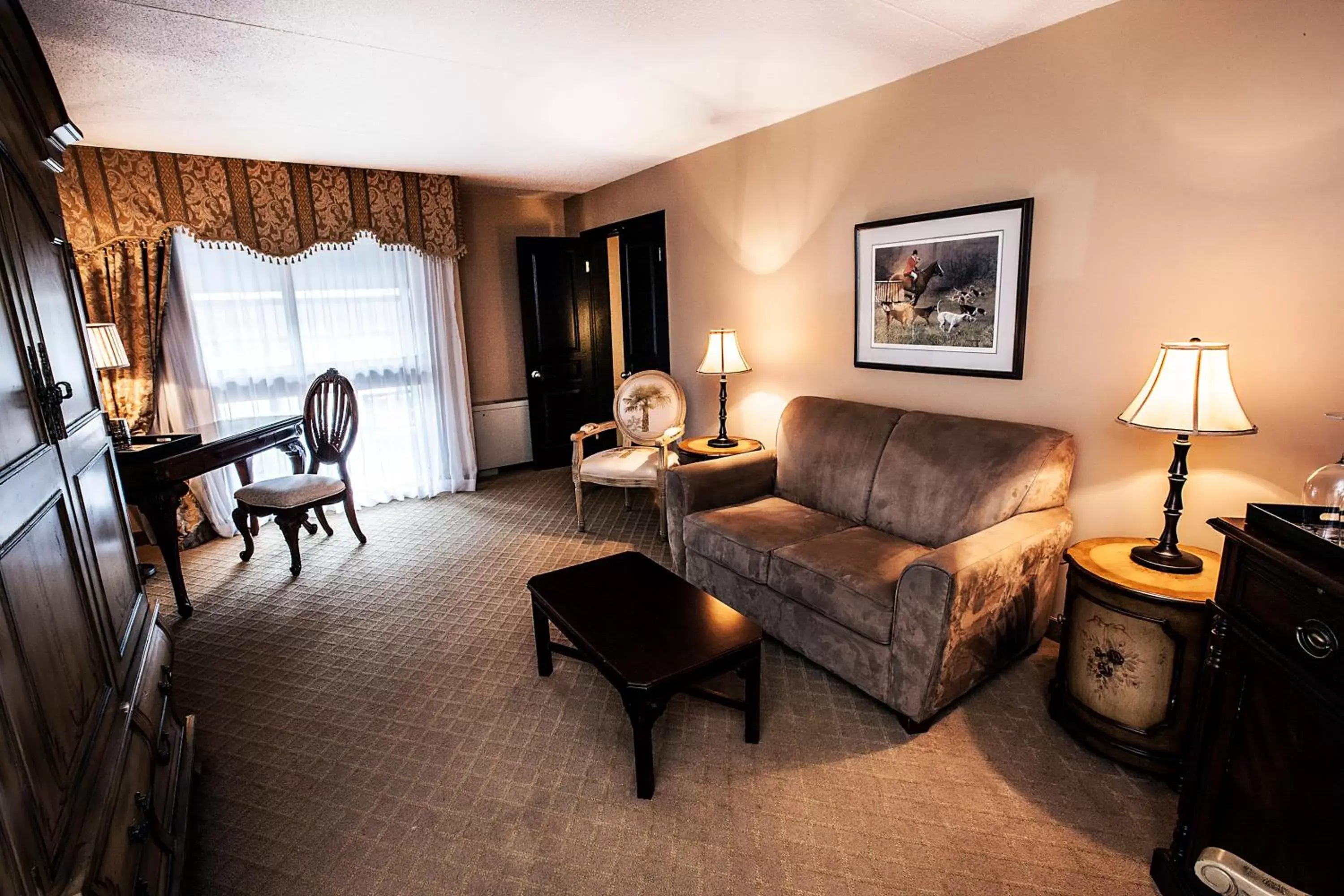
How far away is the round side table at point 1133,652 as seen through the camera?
5.85ft

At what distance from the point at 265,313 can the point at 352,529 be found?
160 cm

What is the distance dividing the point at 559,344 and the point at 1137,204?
4.28 meters

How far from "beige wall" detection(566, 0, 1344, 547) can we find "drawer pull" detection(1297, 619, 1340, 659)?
1.06 meters

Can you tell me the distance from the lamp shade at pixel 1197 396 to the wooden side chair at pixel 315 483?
3923mm

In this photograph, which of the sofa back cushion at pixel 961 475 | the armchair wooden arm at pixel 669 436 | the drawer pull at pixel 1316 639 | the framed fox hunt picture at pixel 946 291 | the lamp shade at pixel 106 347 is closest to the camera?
the drawer pull at pixel 1316 639

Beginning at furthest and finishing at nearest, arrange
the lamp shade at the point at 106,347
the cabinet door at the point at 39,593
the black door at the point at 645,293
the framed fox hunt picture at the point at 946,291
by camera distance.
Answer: the black door at the point at 645,293 < the lamp shade at the point at 106,347 < the framed fox hunt picture at the point at 946,291 < the cabinet door at the point at 39,593

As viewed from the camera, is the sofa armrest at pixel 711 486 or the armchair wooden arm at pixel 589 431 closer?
the sofa armrest at pixel 711 486

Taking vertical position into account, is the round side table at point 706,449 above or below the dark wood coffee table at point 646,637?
above

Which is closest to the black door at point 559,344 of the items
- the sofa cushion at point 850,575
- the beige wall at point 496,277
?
the beige wall at point 496,277

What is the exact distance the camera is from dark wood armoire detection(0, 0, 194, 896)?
97cm

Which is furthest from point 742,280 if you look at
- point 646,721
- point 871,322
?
point 646,721

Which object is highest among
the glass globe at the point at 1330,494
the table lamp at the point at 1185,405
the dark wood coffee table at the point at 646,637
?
the table lamp at the point at 1185,405

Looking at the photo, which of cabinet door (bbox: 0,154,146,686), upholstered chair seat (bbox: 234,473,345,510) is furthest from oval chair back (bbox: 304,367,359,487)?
cabinet door (bbox: 0,154,146,686)

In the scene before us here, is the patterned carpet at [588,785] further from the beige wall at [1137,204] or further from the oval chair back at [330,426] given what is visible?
the oval chair back at [330,426]
